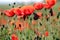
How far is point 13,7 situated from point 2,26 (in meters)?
0.16

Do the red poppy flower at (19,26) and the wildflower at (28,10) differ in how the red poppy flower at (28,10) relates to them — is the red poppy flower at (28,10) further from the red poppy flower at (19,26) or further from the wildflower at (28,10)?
the red poppy flower at (19,26)

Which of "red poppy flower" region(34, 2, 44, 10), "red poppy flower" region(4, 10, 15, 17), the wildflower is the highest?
"red poppy flower" region(34, 2, 44, 10)

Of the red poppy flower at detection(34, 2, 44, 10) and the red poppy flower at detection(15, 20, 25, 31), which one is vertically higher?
the red poppy flower at detection(34, 2, 44, 10)

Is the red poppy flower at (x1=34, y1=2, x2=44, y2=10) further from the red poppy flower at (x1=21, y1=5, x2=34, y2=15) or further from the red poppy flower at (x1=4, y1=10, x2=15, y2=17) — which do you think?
the red poppy flower at (x1=4, y1=10, x2=15, y2=17)

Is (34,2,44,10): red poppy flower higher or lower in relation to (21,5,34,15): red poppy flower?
higher

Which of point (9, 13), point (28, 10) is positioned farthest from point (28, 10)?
point (9, 13)

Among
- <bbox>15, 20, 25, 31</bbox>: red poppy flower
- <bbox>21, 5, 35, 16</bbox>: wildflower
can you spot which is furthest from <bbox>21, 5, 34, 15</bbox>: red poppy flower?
<bbox>15, 20, 25, 31</bbox>: red poppy flower

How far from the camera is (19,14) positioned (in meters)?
1.00

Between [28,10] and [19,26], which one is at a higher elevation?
[28,10]

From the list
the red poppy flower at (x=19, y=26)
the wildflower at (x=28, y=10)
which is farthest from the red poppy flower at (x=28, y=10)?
the red poppy flower at (x=19, y=26)

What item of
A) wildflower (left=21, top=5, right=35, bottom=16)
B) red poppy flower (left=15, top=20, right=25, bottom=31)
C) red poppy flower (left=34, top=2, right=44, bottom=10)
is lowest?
red poppy flower (left=15, top=20, right=25, bottom=31)

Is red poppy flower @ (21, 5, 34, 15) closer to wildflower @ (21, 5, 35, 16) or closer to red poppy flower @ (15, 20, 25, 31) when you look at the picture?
wildflower @ (21, 5, 35, 16)

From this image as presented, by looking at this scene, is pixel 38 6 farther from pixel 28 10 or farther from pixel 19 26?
pixel 19 26

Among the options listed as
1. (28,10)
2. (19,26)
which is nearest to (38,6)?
(28,10)
